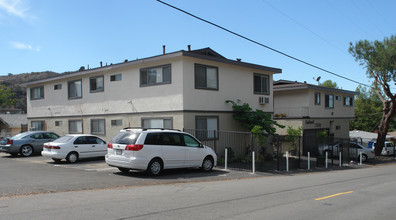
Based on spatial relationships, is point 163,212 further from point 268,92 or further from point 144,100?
point 268,92

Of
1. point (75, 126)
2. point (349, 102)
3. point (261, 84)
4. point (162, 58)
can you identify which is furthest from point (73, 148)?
point (349, 102)

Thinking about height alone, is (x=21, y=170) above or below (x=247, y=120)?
below

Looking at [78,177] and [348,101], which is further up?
[348,101]

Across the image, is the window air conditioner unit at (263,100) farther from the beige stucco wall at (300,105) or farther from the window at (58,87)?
the window at (58,87)

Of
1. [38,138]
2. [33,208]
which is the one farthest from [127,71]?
[33,208]

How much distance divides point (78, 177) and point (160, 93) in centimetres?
724

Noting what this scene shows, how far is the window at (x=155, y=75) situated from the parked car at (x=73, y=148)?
13.5 feet

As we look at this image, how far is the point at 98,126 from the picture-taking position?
70.9ft

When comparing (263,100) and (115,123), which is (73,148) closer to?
(115,123)

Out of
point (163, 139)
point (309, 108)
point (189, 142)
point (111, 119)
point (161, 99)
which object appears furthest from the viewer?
point (309, 108)

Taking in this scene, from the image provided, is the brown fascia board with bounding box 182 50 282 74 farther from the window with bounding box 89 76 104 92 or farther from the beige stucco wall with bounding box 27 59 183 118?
the window with bounding box 89 76 104 92

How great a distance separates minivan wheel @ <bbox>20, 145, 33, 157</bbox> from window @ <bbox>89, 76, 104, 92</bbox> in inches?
204

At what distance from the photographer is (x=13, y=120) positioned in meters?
36.8

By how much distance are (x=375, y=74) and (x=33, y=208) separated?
106 ft
